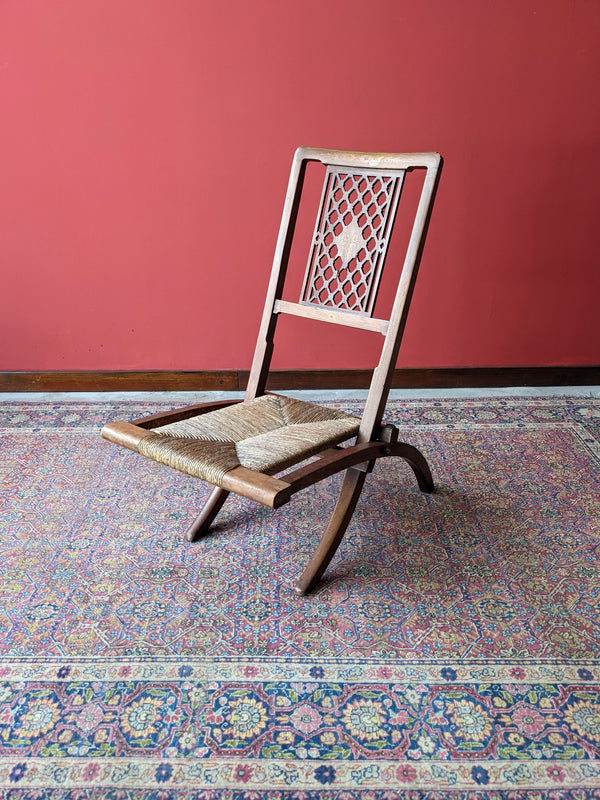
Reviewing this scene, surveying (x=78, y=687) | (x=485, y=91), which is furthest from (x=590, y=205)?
(x=78, y=687)

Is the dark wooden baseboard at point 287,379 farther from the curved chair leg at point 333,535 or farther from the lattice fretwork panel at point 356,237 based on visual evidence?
the curved chair leg at point 333,535

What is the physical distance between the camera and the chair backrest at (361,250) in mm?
1926

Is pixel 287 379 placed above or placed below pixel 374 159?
below

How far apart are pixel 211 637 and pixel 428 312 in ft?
6.86

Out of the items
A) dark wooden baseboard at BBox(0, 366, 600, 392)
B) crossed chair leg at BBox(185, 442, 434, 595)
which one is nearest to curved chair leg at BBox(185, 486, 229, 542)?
crossed chair leg at BBox(185, 442, 434, 595)

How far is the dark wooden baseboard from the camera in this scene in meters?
3.35

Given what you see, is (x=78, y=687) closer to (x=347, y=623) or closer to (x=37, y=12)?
(x=347, y=623)

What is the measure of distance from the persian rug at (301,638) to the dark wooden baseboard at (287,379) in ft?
2.45

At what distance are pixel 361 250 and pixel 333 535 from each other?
0.95m

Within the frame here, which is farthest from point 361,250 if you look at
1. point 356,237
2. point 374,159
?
point 374,159

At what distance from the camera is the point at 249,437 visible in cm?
191

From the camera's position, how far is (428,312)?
3.28 m

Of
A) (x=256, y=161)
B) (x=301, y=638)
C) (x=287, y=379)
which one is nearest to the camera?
(x=301, y=638)

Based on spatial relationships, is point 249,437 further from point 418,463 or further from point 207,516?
point 418,463
